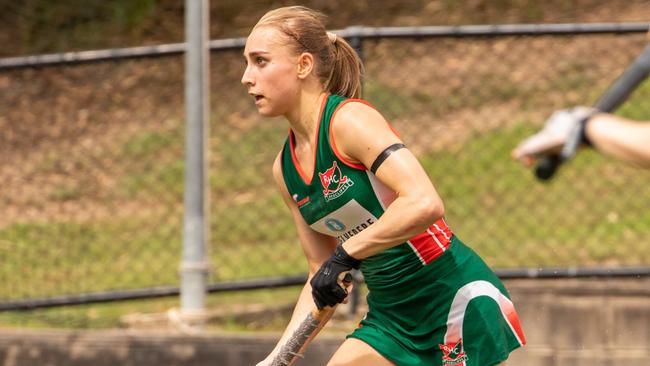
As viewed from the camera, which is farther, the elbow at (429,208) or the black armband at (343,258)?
the black armband at (343,258)

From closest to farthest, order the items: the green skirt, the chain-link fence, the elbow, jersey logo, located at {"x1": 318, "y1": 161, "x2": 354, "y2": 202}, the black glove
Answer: the elbow
the black glove
jersey logo, located at {"x1": 318, "y1": 161, "x2": 354, "y2": 202}
the green skirt
the chain-link fence

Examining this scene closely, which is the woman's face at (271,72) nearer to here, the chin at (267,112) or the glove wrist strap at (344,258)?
the chin at (267,112)

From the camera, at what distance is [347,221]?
4.28 metres

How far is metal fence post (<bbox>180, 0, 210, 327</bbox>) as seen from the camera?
650 centimetres

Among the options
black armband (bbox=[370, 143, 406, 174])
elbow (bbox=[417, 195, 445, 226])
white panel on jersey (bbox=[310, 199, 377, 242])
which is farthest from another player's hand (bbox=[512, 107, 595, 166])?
white panel on jersey (bbox=[310, 199, 377, 242])

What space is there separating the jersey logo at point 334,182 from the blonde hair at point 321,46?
313mm

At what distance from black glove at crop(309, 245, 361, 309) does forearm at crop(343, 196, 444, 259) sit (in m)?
0.03

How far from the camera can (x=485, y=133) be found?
8.35 m

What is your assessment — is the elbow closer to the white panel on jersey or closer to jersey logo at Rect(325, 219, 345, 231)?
the white panel on jersey

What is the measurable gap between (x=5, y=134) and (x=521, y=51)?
3.26 m

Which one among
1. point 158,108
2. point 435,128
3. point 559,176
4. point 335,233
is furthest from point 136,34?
point 335,233

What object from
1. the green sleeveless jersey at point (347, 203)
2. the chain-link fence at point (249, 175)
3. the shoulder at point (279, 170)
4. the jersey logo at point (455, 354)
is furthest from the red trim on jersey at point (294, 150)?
the chain-link fence at point (249, 175)

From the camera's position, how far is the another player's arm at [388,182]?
3906mm

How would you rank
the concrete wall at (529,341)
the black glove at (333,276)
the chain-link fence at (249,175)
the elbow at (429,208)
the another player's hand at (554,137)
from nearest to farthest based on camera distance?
the another player's hand at (554,137)
the elbow at (429,208)
the black glove at (333,276)
the concrete wall at (529,341)
the chain-link fence at (249,175)
